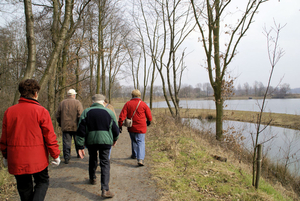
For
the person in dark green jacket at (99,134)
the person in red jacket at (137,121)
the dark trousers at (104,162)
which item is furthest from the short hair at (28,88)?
the person in red jacket at (137,121)

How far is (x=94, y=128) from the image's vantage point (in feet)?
11.4

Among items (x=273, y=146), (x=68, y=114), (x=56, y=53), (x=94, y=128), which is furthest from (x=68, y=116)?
(x=273, y=146)

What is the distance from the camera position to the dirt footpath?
3.57m

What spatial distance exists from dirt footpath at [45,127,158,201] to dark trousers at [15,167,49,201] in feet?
3.05

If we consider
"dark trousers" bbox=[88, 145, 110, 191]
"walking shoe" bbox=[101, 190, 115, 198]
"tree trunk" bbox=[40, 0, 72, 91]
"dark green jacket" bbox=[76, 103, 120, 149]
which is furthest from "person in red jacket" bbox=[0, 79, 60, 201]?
"tree trunk" bbox=[40, 0, 72, 91]

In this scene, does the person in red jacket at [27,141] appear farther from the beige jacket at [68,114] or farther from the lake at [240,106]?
the lake at [240,106]

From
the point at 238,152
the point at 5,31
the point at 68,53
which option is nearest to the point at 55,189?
the point at 238,152

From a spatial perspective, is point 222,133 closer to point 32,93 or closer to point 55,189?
point 55,189

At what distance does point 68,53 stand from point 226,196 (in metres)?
11.1

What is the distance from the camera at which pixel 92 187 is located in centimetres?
387

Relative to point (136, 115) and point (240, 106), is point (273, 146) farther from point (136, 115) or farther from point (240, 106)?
point (240, 106)

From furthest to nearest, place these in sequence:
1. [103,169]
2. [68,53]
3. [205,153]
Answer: [68,53] → [205,153] → [103,169]

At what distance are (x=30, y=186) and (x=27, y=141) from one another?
675mm

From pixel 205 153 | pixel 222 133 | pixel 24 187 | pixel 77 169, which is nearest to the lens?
pixel 24 187
